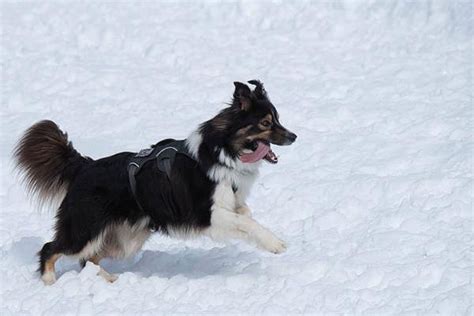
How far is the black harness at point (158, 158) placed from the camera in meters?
6.52

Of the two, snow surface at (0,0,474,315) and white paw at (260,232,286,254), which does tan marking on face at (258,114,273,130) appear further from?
snow surface at (0,0,474,315)

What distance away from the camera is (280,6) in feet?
42.4

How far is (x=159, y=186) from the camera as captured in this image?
651 centimetres

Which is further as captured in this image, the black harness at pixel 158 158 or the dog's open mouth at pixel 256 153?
the black harness at pixel 158 158

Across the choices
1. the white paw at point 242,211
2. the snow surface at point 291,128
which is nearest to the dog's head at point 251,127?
the white paw at point 242,211

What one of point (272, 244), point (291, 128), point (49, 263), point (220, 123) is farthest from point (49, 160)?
point (291, 128)

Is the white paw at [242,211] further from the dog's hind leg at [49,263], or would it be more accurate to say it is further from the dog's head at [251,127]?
the dog's hind leg at [49,263]

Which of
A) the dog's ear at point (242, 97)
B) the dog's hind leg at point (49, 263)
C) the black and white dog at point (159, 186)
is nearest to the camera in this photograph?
the dog's ear at point (242, 97)

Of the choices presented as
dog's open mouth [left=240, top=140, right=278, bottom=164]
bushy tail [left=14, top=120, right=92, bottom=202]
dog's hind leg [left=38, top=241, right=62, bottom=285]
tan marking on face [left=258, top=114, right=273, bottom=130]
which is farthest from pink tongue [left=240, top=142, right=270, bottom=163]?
dog's hind leg [left=38, top=241, right=62, bottom=285]

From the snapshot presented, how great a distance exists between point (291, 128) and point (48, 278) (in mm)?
4000

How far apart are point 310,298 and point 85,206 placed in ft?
6.60

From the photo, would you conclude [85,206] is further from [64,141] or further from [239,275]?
[239,275]

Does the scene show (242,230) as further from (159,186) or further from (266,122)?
(266,122)

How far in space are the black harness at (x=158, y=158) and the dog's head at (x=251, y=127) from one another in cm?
40
